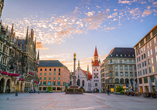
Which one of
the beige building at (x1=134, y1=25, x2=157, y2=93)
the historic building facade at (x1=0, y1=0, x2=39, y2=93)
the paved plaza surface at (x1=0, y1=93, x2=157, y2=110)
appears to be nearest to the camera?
the paved plaza surface at (x1=0, y1=93, x2=157, y2=110)

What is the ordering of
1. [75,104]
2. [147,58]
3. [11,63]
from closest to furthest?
[75,104] → [11,63] → [147,58]

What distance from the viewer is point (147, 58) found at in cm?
5316

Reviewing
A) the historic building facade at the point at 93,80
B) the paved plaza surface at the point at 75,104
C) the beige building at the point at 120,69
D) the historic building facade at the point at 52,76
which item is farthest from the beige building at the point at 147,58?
the historic building facade at the point at 93,80

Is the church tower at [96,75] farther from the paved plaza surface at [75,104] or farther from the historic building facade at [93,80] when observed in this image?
the paved plaza surface at [75,104]

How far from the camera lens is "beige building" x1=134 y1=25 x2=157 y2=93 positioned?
47.5 metres

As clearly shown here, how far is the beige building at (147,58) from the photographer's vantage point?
47.5 metres

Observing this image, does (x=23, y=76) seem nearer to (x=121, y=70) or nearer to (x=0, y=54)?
(x=0, y=54)

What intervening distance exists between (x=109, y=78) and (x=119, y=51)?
18.1 m

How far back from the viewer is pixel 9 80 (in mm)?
49156

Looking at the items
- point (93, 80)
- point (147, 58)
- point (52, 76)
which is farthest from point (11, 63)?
point (93, 80)

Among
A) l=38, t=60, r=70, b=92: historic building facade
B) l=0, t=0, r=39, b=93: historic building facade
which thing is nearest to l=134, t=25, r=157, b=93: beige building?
l=0, t=0, r=39, b=93: historic building facade

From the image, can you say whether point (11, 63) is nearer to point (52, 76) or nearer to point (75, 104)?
point (75, 104)

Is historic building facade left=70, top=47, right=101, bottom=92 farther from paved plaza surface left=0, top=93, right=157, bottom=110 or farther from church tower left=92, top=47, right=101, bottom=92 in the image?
paved plaza surface left=0, top=93, right=157, bottom=110

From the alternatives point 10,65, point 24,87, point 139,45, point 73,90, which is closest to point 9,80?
point 10,65
